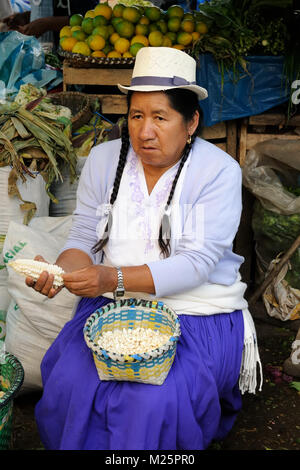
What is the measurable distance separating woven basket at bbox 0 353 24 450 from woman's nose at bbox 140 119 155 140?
101 cm

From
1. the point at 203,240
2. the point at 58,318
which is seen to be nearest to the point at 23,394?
the point at 58,318

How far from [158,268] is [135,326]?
23 centimetres

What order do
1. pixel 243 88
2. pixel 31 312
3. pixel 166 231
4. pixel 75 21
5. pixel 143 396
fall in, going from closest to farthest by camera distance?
pixel 143 396, pixel 166 231, pixel 31 312, pixel 243 88, pixel 75 21

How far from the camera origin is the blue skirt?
1875 millimetres

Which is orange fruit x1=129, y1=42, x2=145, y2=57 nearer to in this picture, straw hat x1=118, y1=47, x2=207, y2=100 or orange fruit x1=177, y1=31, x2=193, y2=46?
orange fruit x1=177, y1=31, x2=193, y2=46

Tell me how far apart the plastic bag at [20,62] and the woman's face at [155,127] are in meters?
2.20

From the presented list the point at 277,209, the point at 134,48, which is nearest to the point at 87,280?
the point at 277,209

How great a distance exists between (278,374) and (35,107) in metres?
2.07

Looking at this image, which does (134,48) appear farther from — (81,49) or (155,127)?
(155,127)

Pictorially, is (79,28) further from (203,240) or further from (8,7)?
(203,240)

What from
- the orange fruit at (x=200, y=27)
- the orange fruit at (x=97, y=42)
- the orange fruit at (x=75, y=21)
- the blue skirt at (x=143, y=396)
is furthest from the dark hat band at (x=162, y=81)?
the orange fruit at (x=75, y=21)

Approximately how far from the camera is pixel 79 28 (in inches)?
166

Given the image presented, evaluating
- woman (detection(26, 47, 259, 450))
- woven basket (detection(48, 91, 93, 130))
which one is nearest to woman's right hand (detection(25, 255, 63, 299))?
woman (detection(26, 47, 259, 450))

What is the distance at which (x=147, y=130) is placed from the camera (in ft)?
6.89
